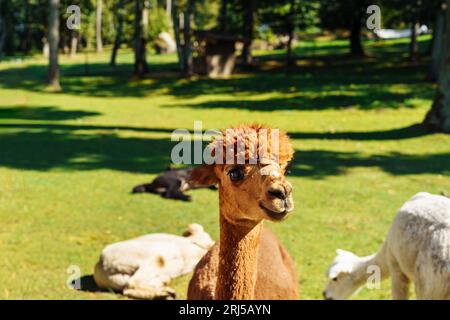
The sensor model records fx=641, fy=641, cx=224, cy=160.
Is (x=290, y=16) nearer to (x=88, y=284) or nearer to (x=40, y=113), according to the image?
(x=40, y=113)

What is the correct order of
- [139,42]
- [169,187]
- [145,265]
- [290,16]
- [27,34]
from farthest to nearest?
[27,34] → [290,16] → [139,42] → [169,187] → [145,265]

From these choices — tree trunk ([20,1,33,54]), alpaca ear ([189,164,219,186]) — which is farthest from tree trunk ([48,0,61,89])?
tree trunk ([20,1,33,54])

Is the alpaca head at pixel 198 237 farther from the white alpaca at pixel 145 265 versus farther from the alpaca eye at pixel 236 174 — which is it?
the alpaca eye at pixel 236 174

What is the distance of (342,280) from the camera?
802 cm

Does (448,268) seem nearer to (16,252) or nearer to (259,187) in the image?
(259,187)

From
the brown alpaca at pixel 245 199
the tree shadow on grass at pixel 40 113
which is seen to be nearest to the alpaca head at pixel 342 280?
the brown alpaca at pixel 245 199

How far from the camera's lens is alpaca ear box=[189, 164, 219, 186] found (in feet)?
14.3

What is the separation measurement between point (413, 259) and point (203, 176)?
11.2 feet

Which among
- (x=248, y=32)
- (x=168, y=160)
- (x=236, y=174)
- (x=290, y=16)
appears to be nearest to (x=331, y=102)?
(x=168, y=160)

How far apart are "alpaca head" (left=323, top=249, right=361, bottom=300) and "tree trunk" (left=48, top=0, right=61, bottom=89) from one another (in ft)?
113

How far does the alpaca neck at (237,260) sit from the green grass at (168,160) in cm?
438

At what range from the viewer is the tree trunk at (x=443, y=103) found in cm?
2211

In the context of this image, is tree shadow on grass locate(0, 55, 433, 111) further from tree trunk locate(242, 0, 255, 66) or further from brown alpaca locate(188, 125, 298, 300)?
brown alpaca locate(188, 125, 298, 300)

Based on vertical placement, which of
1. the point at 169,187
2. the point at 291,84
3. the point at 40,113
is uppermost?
the point at 291,84
